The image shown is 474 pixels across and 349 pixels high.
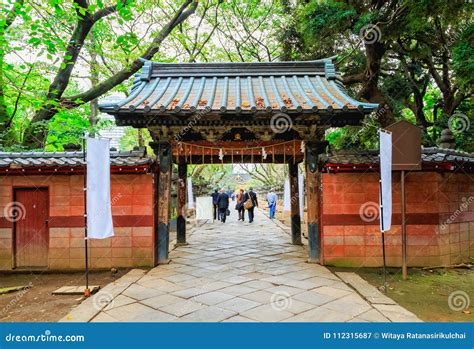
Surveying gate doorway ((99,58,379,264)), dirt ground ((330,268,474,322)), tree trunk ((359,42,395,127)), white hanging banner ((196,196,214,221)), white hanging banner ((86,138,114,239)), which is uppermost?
tree trunk ((359,42,395,127))

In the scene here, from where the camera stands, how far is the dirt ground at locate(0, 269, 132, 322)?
501 centimetres

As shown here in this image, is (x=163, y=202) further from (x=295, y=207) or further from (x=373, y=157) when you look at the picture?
(x=373, y=157)

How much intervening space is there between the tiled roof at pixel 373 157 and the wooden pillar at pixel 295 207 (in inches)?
123

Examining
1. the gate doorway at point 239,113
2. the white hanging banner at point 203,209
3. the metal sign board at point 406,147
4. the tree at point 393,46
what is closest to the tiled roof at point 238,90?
the gate doorway at point 239,113

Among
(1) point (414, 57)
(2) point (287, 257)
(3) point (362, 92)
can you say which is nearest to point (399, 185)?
(2) point (287, 257)

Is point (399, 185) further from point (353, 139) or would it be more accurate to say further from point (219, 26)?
point (219, 26)

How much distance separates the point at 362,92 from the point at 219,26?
9218 mm

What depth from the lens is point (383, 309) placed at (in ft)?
15.8

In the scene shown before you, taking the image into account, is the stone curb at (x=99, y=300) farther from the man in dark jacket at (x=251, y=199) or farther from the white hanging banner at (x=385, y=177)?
the man in dark jacket at (x=251, y=199)

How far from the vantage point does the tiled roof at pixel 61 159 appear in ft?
24.9

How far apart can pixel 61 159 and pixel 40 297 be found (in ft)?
11.0

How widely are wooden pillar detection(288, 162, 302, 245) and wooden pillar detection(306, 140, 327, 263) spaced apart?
275 centimetres

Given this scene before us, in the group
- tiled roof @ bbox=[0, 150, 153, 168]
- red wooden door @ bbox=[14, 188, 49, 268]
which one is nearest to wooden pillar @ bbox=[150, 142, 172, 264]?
tiled roof @ bbox=[0, 150, 153, 168]

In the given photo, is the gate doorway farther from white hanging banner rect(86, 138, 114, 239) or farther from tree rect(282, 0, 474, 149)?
tree rect(282, 0, 474, 149)
